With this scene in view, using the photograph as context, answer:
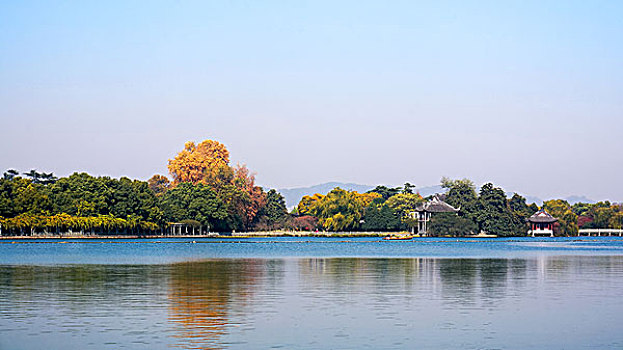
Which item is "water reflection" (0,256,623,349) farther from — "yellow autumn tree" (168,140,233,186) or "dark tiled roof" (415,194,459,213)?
"yellow autumn tree" (168,140,233,186)

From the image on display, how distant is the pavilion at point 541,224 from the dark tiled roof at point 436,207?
44.3 ft

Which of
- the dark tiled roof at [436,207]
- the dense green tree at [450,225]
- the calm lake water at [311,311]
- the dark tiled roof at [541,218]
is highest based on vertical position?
the dark tiled roof at [436,207]

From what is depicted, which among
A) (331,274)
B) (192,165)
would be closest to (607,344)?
(331,274)

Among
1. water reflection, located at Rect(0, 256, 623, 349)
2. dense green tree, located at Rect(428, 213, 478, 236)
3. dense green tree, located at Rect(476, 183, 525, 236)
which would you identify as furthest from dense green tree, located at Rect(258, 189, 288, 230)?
water reflection, located at Rect(0, 256, 623, 349)

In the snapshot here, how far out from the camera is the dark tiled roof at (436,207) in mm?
151625

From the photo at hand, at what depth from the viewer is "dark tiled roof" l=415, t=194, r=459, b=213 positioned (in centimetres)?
15162

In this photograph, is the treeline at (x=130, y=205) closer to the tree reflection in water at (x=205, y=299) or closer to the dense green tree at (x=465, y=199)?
the dense green tree at (x=465, y=199)

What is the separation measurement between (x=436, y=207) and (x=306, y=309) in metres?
130

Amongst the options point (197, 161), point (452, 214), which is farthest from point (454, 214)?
point (197, 161)

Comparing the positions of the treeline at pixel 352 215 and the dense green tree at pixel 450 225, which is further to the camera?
the treeline at pixel 352 215

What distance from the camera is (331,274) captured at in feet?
137

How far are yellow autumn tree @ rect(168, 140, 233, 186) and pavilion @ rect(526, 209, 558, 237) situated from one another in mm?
54072

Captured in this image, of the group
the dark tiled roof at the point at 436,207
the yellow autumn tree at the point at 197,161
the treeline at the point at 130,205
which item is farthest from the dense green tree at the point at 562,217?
the yellow autumn tree at the point at 197,161

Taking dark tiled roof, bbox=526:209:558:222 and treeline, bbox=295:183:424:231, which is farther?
dark tiled roof, bbox=526:209:558:222
